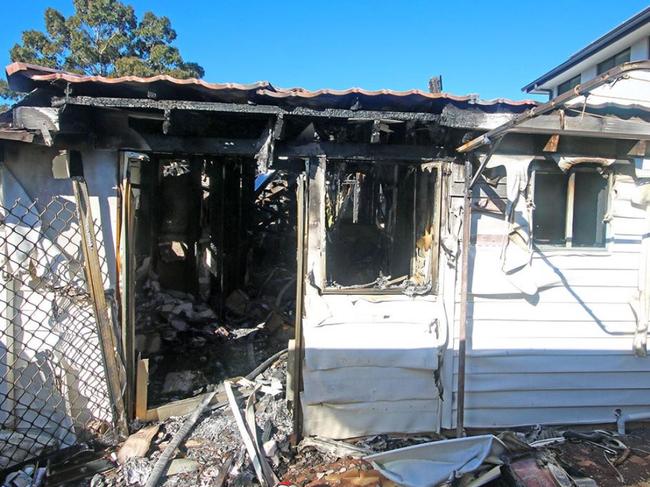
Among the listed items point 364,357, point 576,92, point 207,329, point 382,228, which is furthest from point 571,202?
point 207,329

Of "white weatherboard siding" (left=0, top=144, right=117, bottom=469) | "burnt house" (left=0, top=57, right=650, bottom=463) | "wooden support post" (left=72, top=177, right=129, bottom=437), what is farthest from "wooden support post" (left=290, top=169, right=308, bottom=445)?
"white weatherboard siding" (left=0, top=144, right=117, bottom=469)

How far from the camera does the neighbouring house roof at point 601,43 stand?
34.2 feet

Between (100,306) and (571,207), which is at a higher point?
(571,207)

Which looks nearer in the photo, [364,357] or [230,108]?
[230,108]

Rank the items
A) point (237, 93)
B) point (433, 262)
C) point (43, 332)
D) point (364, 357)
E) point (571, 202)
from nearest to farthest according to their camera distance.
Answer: point (237, 93)
point (43, 332)
point (364, 357)
point (433, 262)
point (571, 202)

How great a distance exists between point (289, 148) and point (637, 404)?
4710mm


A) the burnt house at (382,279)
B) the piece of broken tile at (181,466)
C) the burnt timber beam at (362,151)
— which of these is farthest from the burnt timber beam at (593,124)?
the piece of broken tile at (181,466)

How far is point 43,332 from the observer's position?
4102 millimetres

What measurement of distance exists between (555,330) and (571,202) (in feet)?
4.48

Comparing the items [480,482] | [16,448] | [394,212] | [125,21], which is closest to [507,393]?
[480,482]

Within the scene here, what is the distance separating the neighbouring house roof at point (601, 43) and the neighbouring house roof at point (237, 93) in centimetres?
951

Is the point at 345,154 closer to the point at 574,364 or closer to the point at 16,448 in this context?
the point at 574,364

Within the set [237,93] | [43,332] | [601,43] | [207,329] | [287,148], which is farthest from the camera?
[601,43]

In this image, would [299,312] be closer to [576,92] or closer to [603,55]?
[576,92]
